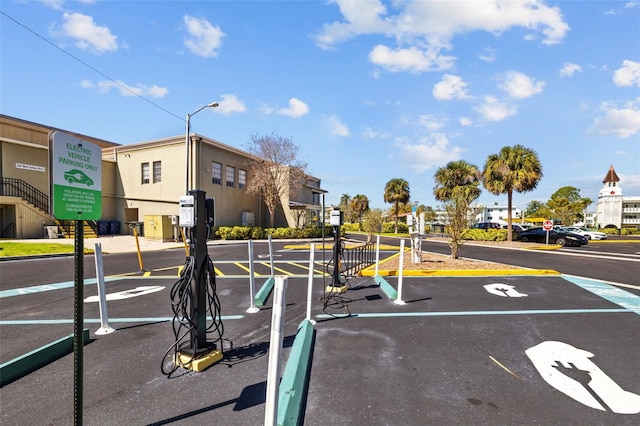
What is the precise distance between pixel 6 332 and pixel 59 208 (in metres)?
4.67

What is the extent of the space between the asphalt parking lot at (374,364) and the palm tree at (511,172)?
68.6ft

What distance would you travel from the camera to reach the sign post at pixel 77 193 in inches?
82.7

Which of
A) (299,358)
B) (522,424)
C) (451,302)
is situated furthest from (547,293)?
(299,358)

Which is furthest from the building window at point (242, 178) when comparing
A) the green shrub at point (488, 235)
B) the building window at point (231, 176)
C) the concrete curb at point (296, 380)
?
the concrete curb at point (296, 380)

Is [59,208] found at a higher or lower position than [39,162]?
lower

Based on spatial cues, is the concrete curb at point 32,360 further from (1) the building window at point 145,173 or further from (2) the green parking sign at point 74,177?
(1) the building window at point 145,173

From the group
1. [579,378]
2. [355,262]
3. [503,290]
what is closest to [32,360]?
[579,378]

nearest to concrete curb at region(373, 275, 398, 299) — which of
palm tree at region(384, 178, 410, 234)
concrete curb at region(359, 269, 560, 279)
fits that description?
concrete curb at region(359, 269, 560, 279)

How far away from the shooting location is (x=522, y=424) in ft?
9.09

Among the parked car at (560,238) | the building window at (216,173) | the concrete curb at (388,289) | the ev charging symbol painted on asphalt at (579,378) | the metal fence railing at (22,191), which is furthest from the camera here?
the building window at (216,173)

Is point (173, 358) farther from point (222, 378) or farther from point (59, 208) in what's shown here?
point (59, 208)

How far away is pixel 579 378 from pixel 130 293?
8.61 metres

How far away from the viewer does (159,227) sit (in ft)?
73.2

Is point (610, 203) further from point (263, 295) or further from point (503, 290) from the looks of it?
point (263, 295)
